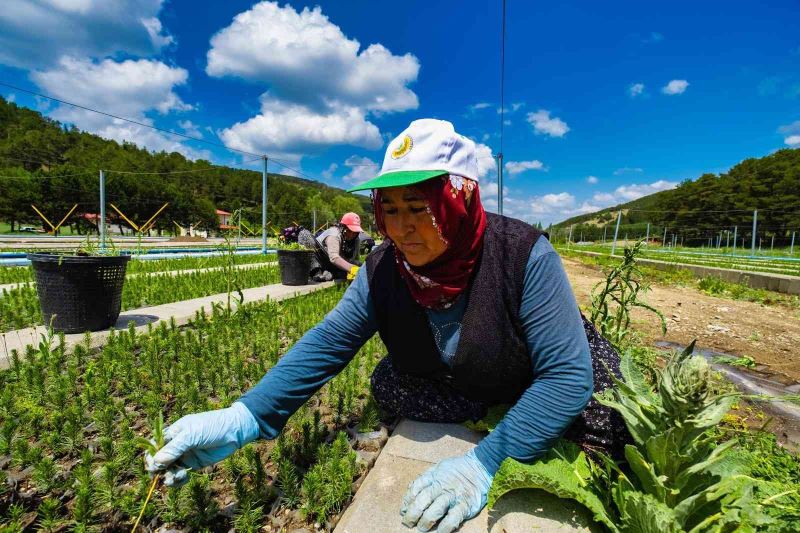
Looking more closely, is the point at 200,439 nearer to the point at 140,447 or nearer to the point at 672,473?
the point at 140,447

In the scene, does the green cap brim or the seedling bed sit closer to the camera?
the green cap brim

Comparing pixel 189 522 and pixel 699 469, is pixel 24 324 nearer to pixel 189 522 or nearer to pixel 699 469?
pixel 189 522

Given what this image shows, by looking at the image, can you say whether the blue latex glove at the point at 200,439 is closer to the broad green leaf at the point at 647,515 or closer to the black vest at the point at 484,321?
the black vest at the point at 484,321

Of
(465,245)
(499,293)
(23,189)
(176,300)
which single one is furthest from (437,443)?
(23,189)

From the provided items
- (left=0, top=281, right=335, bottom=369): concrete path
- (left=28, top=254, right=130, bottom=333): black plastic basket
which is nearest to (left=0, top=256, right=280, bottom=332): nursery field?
(left=0, top=281, right=335, bottom=369): concrete path

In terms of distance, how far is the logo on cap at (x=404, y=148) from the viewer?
141cm

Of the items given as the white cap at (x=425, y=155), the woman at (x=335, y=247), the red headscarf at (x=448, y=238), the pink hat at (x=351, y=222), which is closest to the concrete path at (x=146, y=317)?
the woman at (x=335, y=247)

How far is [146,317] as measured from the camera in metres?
4.16

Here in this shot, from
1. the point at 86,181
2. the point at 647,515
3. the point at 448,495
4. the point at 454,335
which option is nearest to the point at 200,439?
the point at 448,495

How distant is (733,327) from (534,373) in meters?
5.35

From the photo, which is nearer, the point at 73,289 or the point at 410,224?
the point at 410,224

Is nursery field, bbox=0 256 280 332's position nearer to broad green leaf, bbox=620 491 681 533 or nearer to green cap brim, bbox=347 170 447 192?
green cap brim, bbox=347 170 447 192

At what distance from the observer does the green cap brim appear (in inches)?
50.5

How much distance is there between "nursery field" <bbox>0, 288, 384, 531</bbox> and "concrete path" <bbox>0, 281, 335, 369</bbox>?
23 cm
